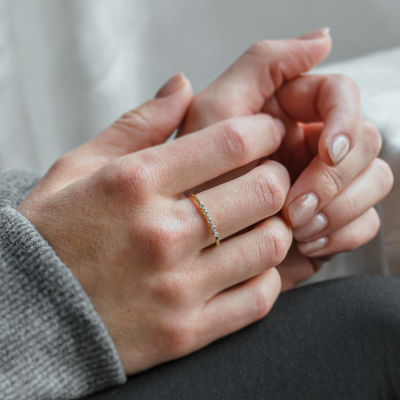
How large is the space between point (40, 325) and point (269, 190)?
0.86 feet

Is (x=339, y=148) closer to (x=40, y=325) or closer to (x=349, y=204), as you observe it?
(x=349, y=204)

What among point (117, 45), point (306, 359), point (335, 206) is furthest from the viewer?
point (117, 45)

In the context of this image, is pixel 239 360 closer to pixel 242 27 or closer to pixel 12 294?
Answer: pixel 12 294

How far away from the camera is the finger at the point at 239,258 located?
0.45m

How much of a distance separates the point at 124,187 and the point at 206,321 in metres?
0.16

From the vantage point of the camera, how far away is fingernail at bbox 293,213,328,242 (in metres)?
0.51

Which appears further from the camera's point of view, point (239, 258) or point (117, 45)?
point (117, 45)

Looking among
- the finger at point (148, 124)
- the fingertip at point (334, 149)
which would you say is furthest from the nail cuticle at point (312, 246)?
the finger at point (148, 124)

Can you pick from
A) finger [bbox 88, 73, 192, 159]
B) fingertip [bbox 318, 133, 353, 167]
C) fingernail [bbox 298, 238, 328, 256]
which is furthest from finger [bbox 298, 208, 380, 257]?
finger [bbox 88, 73, 192, 159]

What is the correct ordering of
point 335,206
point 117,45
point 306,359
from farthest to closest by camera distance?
point 117,45, point 335,206, point 306,359

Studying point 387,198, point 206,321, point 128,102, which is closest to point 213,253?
point 206,321

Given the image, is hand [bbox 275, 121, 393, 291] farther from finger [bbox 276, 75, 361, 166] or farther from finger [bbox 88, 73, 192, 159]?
finger [bbox 88, 73, 192, 159]

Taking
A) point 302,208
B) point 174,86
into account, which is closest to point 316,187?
point 302,208

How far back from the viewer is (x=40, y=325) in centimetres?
42
